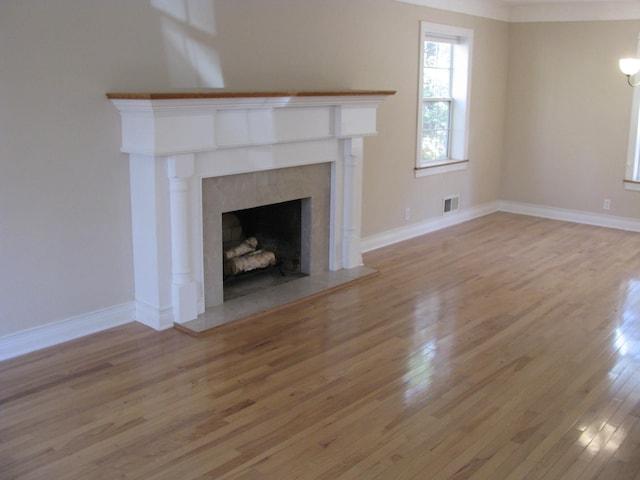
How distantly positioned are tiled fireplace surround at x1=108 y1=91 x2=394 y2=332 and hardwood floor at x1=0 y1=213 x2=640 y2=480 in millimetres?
290

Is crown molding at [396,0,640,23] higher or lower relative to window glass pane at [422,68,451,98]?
higher

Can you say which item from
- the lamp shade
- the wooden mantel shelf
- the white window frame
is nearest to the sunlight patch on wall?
the wooden mantel shelf

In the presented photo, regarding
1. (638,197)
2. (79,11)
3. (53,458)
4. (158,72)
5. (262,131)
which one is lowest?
(53,458)

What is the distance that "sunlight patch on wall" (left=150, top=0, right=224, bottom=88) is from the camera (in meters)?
4.11

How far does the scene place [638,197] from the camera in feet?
23.1

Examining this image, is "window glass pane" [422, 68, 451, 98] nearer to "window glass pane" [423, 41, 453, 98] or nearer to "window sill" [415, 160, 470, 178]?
"window glass pane" [423, 41, 453, 98]

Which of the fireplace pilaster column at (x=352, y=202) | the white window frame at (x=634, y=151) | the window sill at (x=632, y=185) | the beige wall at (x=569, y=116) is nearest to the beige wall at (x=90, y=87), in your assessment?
the fireplace pilaster column at (x=352, y=202)

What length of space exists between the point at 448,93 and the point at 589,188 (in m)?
1.94

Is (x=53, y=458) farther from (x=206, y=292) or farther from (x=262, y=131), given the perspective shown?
(x=262, y=131)

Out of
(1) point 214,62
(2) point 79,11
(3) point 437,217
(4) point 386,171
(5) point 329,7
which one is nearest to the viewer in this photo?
(2) point 79,11

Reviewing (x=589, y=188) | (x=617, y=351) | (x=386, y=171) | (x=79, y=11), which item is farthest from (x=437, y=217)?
(x=79, y=11)

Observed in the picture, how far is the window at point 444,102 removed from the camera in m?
6.62

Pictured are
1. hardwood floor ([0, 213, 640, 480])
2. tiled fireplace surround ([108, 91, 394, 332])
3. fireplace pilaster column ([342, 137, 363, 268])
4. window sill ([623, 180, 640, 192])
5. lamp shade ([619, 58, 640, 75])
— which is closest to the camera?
hardwood floor ([0, 213, 640, 480])

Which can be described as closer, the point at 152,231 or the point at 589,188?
the point at 152,231
